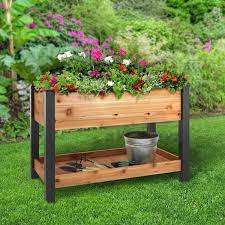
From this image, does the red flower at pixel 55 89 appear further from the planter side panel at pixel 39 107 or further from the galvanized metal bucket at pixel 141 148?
the galvanized metal bucket at pixel 141 148

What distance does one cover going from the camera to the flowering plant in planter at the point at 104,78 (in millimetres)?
4004

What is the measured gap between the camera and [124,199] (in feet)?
13.3

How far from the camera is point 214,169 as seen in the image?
4.90m

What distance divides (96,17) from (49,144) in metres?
6.80

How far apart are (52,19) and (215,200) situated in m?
6.31

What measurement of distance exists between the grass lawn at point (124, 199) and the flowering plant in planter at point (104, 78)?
94 cm

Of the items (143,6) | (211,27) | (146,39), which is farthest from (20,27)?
(211,27)

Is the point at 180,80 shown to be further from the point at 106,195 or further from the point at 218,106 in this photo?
the point at 218,106

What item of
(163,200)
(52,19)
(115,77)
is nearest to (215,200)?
(163,200)

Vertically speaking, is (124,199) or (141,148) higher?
(141,148)

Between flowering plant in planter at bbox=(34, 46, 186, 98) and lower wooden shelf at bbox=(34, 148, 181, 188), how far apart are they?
718 mm

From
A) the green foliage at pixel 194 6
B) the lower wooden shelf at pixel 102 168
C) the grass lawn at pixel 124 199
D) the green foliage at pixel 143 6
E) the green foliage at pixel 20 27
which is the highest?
the green foliage at pixel 194 6

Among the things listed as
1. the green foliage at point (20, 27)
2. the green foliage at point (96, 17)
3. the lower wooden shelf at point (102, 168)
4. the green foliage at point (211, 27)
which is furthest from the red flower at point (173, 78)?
the green foliage at point (211, 27)

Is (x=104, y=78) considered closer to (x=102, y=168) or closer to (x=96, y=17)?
(x=102, y=168)
